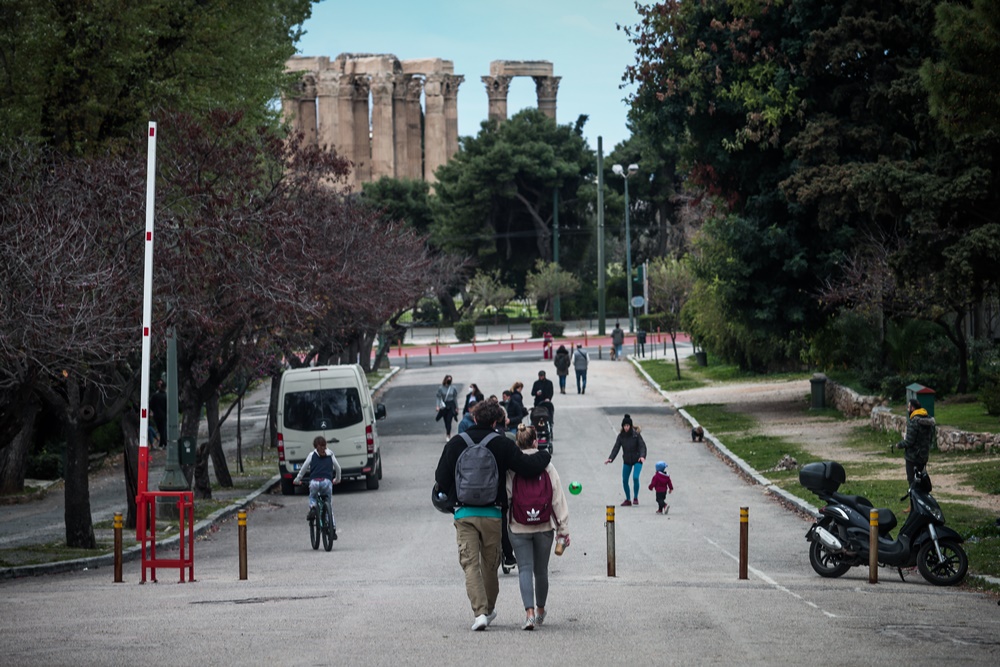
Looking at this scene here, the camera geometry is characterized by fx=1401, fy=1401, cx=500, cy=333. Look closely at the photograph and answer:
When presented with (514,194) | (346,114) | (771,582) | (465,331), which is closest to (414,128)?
(346,114)

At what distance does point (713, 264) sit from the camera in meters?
37.4

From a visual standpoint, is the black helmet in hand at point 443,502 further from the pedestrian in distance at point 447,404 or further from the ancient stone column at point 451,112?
the ancient stone column at point 451,112

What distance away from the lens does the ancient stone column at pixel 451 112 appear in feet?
361

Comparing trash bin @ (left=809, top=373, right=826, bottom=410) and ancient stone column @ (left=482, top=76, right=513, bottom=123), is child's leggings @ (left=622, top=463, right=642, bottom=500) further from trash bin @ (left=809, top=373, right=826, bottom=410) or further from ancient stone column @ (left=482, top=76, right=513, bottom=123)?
ancient stone column @ (left=482, top=76, right=513, bottom=123)

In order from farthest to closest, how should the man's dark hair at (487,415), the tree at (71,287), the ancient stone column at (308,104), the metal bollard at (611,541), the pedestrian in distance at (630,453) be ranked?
the ancient stone column at (308,104) → the pedestrian in distance at (630,453) → the tree at (71,287) → the metal bollard at (611,541) → the man's dark hair at (487,415)

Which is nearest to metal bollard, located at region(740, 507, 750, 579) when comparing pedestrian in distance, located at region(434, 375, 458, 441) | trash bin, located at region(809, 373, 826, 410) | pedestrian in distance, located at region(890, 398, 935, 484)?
pedestrian in distance, located at region(890, 398, 935, 484)

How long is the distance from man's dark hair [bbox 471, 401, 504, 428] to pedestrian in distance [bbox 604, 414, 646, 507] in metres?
12.4

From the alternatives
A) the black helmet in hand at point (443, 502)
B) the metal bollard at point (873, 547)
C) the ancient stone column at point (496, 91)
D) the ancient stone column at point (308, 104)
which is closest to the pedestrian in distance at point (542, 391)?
the metal bollard at point (873, 547)

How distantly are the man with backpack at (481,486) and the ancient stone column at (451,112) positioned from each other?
9985 centimetres

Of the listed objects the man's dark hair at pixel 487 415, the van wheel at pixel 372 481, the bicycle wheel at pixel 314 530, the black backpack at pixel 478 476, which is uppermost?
the man's dark hair at pixel 487 415

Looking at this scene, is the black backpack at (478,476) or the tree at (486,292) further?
the tree at (486,292)

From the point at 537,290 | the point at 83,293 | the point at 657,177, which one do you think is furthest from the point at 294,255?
the point at 657,177

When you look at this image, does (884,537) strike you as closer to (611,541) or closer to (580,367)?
(611,541)

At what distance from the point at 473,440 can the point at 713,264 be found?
1076 inches
